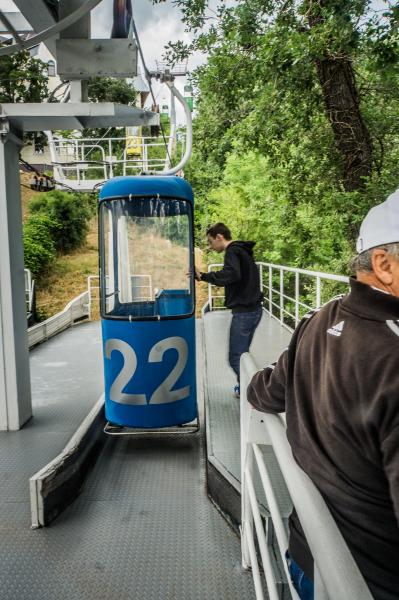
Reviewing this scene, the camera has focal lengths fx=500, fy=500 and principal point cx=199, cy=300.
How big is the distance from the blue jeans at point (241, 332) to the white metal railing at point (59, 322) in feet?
16.1

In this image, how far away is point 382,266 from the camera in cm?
112

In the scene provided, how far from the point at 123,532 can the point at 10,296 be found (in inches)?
96.3

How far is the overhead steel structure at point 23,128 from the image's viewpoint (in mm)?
3975

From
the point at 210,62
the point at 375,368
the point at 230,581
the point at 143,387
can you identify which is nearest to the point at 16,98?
the point at 210,62

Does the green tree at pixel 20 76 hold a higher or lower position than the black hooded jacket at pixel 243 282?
higher

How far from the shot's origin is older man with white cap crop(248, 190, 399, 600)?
972mm

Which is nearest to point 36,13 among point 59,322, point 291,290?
point 59,322

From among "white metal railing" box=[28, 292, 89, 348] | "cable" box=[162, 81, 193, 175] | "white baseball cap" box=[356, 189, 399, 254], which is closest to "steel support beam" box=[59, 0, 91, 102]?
"cable" box=[162, 81, 193, 175]

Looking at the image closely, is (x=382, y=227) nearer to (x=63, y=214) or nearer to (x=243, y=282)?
(x=243, y=282)

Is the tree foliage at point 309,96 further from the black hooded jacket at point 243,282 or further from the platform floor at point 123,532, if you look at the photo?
the platform floor at point 123,532

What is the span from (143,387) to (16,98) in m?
9.55

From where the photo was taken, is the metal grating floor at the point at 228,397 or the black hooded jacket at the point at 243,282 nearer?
the metal grating floor at the point at 228,397

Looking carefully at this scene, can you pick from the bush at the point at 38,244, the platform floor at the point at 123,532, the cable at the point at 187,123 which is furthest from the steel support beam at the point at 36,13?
the bush at the point at 38,244

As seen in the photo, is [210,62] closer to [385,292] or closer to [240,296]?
[240,296]
